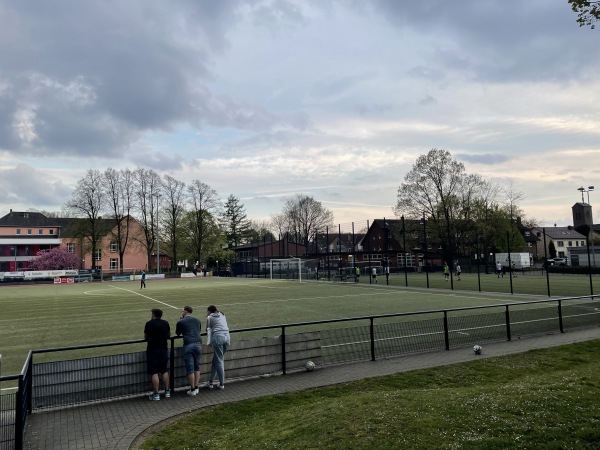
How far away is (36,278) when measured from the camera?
61000 mm

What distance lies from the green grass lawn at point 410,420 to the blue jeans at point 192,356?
3.82 ft

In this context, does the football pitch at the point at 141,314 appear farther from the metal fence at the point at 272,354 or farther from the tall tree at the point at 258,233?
the tall tree at the point at 258,233

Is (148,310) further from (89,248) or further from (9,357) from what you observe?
(89,248)

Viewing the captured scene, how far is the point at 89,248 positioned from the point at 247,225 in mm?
39612

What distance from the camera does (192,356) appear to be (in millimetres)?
8609

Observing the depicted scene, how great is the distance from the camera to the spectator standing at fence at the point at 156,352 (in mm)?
8203

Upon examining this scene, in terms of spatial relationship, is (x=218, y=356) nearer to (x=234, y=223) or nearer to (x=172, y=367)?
(x=172, y=367)

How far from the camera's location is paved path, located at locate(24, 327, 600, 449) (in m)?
6.37

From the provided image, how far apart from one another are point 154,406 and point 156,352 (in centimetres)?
96

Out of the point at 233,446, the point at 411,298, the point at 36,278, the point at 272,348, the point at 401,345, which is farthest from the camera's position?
the point at 36,278

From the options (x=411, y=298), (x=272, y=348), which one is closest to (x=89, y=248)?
(x=411, y=298)

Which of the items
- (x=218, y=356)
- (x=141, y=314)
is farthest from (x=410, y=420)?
(x=141, y=314)

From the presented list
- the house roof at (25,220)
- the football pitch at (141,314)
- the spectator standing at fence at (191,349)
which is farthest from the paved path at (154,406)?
the house roof at (25,220)

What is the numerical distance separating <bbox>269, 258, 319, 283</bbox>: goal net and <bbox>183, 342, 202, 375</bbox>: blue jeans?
44.4 meters
